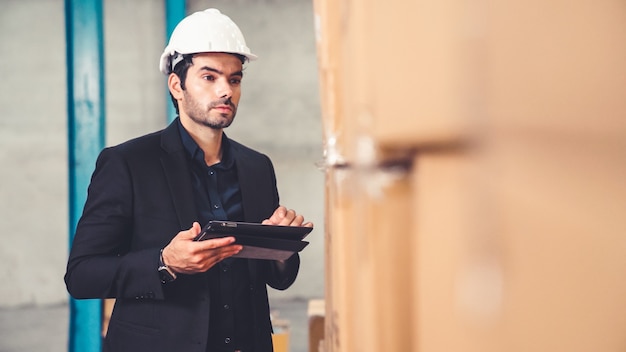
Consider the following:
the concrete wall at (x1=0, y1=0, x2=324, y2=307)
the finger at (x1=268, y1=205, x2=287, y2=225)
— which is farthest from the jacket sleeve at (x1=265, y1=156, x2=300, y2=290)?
the concrete wall at (x1=0, y1=0, x2=324, y2=307)

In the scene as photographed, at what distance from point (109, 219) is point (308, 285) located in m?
4.10

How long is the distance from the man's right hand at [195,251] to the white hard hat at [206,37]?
22.2 inches

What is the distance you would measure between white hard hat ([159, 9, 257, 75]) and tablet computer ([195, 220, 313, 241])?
563 mm

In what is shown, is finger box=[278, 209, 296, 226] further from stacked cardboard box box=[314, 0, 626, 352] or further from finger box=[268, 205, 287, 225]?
stacked cardboard box box=[314, 0, 626, 352]

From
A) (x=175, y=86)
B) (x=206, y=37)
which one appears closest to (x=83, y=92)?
(x=175, y=86)

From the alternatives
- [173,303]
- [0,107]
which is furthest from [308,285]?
[173,303]

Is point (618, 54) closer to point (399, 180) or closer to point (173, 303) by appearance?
point (399, 180)

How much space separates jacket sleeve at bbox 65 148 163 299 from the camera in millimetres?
1615

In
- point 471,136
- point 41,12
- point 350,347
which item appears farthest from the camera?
point 41,12

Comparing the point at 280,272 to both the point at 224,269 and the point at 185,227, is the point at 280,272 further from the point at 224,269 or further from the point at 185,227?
the point at 185,227

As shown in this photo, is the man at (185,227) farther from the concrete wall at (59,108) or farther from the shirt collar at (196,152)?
the concrete wall at (59,108)

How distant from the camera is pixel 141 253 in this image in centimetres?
164

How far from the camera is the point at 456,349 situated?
382 millimetres

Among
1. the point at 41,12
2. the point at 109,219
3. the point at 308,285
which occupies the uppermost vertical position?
the point at 41,12
